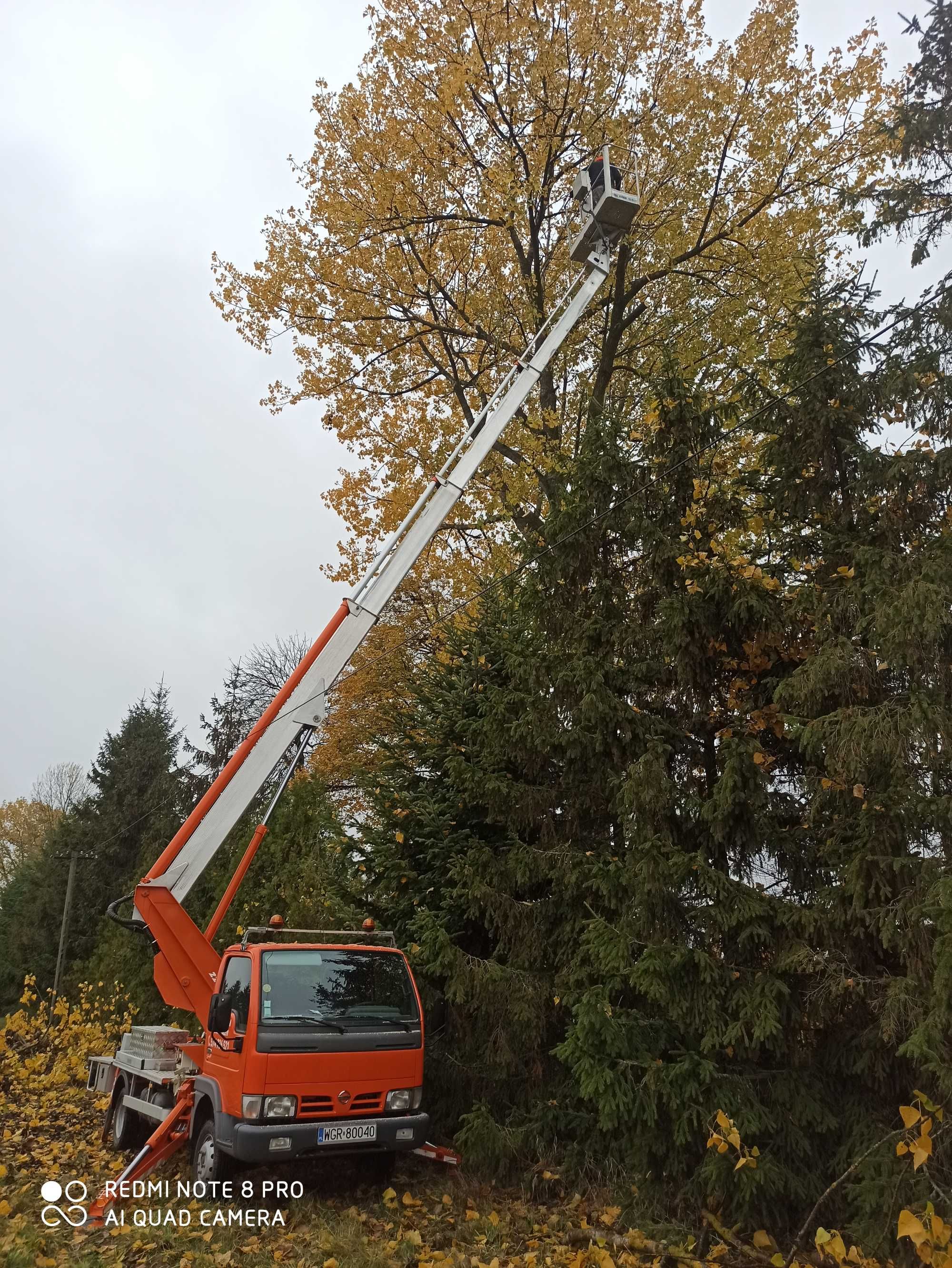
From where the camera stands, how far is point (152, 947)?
26.9 ft

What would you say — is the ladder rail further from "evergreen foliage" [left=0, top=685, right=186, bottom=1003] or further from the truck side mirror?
"evergreen foliage" [left=0, top=685, right=186, bottom=1003]

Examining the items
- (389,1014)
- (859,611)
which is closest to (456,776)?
(389,1014)

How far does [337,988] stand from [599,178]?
8.82 m

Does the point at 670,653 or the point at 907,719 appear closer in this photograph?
the point at 907,719

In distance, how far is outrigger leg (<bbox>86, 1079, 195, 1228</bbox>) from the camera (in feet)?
22.5

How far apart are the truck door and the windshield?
0.61ft

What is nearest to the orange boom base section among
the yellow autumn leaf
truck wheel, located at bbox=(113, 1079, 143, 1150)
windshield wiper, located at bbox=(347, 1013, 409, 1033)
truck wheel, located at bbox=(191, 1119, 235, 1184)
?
truck wheel, located at bbox=(191, 1119, 235, 1184)

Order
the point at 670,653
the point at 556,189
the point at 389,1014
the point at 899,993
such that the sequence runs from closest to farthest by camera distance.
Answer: the point at 899,993 < the point at 670,653 < the point at 389,1014 < the point at 556,189

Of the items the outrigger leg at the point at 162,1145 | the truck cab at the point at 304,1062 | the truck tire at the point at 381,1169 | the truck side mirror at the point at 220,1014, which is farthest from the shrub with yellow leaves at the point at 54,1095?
the truck tire at the point at 381,1169

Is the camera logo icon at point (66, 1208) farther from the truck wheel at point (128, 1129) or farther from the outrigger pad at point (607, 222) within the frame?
the outrigger pad at point (607, 222)

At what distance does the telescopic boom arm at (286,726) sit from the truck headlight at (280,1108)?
1.45 metres

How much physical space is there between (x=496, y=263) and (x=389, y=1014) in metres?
11.5

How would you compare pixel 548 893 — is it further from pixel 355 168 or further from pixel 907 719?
pixel 355 168

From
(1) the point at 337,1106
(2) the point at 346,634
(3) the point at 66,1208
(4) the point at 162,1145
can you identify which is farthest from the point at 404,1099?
(2) the point at 346,634
